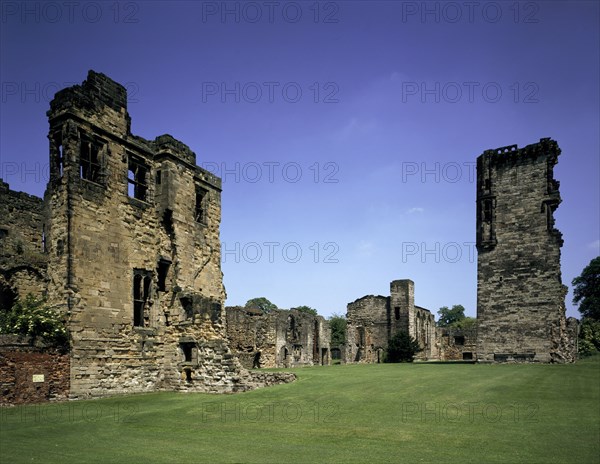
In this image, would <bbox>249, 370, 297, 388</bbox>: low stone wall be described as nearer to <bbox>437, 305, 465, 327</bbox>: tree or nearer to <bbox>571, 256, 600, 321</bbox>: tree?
<bbox>571, 256, 600, 321</bbox>: tree

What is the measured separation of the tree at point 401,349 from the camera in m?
35.9

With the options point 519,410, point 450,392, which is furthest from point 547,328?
point 519,410

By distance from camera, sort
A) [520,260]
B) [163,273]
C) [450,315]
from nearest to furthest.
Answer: [163,273]
[520,260]
[450,315]

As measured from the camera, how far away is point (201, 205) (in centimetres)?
2345

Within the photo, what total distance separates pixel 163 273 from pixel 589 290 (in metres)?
61.7

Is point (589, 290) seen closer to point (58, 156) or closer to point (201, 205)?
point (201, 205)

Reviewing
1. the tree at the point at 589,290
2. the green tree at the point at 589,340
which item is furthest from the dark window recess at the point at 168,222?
the tree at the point at 589,290

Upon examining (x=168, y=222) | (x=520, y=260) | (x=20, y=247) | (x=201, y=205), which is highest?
(x=201, y=205)

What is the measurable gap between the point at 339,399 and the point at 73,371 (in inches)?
343

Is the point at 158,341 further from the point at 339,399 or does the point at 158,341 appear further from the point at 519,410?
the point at 519,410

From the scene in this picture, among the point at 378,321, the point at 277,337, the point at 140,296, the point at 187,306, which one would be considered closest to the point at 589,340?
the point at 378,321

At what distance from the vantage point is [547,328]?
28.1 m

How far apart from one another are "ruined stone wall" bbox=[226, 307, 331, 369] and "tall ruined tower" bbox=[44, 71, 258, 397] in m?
14.6

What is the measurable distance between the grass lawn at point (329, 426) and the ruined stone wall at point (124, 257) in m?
1.71
